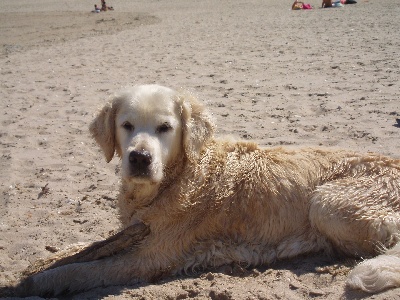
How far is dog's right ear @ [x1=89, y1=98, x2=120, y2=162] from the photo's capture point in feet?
15.1

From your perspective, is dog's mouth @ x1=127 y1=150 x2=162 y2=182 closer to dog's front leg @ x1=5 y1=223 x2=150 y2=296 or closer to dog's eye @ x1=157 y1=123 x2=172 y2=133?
dog's eye @ x1=157 y1=123 x2=172 y2=133

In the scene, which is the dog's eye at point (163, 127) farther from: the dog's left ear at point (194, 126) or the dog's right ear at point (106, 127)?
the dog's right ear at point (106, 127)

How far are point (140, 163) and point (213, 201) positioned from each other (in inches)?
31.2

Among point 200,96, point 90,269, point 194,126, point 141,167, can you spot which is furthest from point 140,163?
point 200,96

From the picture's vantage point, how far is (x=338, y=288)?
3848 mm

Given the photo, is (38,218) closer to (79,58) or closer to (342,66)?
(342,66)

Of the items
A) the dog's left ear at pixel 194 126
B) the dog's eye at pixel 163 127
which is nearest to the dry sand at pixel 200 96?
the dog's left ear at pixel 194 126

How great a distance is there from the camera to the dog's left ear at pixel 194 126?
4.46 m

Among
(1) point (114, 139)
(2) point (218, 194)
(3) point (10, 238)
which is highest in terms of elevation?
(1) point (114, 139)

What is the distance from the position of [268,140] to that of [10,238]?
3483 millimetres

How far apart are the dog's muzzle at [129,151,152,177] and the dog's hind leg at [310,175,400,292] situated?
1451 mm

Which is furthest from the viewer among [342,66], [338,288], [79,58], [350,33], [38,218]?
[350,33]

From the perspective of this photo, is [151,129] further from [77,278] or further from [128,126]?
[77,278]

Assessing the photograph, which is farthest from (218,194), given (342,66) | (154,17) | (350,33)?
(154,17)
